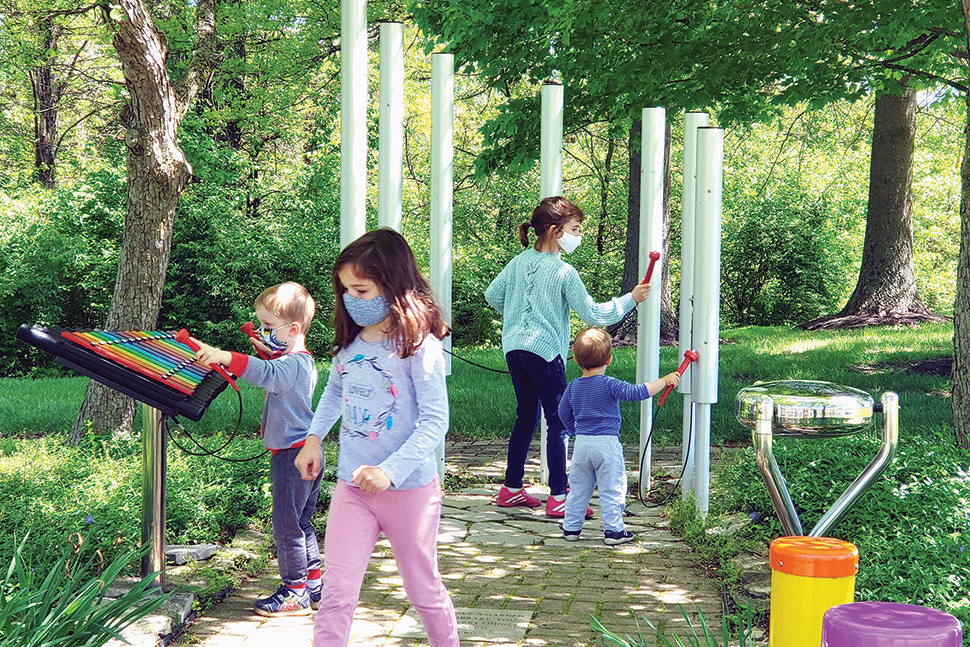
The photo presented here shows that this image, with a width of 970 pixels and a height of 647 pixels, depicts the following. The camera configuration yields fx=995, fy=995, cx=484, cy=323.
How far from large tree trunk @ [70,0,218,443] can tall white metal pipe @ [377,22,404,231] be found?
5.61 ft

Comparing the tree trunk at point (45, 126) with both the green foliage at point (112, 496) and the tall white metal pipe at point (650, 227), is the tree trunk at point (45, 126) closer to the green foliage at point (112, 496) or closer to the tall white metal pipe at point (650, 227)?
the green foliage at point (112, 496)

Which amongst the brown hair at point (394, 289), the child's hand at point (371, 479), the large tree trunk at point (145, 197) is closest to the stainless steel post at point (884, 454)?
the child's hand at point (371, 479)

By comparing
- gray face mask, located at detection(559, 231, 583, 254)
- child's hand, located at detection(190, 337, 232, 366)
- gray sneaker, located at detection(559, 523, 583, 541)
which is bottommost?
gray sneaker, located at detection(559, 523, 583, 541)

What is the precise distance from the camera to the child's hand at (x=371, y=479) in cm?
305

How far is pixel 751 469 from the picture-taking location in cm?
583

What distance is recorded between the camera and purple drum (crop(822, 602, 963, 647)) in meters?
1.63

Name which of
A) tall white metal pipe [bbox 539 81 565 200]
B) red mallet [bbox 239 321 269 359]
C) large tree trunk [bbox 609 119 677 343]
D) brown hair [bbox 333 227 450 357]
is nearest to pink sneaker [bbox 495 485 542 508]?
tall white metal pipe [bbox 539 81 565 200]

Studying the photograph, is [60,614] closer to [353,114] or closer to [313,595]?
[313,595]

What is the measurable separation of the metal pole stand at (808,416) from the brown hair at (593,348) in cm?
299

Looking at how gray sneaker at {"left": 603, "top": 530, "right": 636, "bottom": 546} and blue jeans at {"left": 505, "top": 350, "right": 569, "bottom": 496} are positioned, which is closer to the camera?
gray sneaker at {"left": 603, "top": 530, "right": 636, "bottom": 546}

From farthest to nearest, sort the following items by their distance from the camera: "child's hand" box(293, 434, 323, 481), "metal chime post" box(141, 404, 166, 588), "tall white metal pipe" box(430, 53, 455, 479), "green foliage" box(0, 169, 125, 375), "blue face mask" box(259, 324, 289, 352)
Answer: "green foliage" box(0, 169, 125, 375) → "tall white metal pipe" box(430, 53, 455, 479) → "blue face mask" box(259, 324, 289, 352) → "metal chime post" box(141, 404, 166, 588) → "child's hand" box(293, 434, 323, 481)

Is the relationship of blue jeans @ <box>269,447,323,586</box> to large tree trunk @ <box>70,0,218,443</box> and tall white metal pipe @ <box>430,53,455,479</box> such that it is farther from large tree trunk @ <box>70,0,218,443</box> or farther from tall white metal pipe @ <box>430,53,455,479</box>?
large tree trunk @ <box>70,0,218,443</box>

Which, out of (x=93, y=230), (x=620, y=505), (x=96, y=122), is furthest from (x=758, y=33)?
(x=96, y=122)

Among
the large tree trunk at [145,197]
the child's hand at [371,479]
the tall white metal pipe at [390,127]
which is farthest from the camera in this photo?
the large tree trunk at [145,197]
